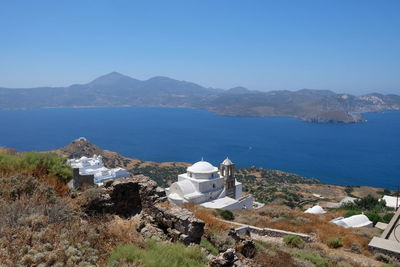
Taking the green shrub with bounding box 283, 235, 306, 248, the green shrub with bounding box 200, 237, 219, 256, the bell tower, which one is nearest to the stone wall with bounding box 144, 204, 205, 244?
the green shrub with bounding box 200, 237, 219, 256

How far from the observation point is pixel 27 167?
7.55 m

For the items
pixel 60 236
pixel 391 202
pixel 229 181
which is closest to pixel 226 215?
pixel 229 181

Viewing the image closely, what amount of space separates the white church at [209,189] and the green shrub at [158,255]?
49.3 feet

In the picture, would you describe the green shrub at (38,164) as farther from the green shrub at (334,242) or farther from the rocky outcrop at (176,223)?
the green shrub at (334,242)

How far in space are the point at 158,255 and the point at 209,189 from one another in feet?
59.0

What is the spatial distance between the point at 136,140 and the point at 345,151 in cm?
7066

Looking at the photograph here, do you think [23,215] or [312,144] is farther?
[312,144]

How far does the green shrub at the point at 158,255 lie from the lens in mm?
4344

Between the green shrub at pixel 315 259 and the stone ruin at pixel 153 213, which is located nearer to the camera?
the stone ruin at pixel 153 213

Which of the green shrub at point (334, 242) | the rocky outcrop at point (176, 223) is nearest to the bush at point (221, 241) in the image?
the rocky outcrop at point (176, 223)

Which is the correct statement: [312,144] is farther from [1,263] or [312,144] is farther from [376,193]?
[1,263]

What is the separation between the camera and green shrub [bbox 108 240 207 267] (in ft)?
14.3

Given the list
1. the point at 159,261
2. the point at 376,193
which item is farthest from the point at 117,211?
the point at 376,193

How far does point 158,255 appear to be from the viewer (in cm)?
455
